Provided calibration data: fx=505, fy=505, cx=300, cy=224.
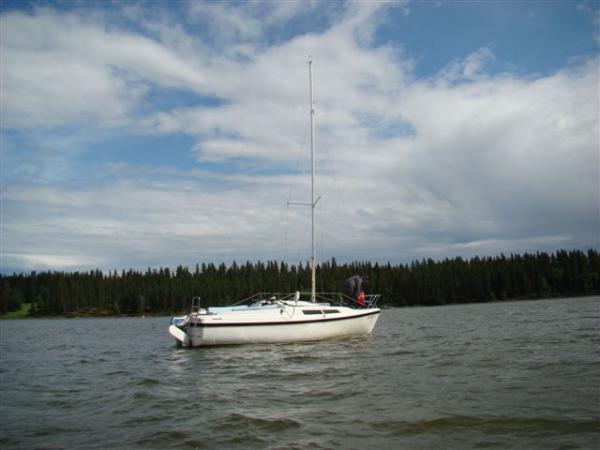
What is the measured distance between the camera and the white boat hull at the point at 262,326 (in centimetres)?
2725

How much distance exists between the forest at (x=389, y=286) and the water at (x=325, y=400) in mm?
144325

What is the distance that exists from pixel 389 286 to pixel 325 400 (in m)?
158

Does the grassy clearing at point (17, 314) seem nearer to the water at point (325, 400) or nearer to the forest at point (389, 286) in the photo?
the forest at point (389, 286)

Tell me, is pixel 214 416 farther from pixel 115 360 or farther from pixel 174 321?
pixel 174 321

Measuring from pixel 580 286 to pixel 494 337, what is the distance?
14804 cm

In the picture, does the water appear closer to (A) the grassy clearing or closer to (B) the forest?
(B) the forest

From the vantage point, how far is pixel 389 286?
168m

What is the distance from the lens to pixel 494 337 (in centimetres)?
2842

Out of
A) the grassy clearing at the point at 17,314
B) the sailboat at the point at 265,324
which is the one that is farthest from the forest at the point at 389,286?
the sailboat at the point at 265,324

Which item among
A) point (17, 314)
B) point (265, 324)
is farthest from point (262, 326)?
point (17, 314)

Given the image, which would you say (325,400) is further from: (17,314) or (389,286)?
(17,314)

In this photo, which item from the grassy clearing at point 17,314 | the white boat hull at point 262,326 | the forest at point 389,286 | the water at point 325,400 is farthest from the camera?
the grassy clearing at point 17,314

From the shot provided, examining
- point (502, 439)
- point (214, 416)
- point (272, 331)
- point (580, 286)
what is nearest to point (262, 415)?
point (214, 416)

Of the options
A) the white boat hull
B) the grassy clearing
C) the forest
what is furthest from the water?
the grassy clearing
